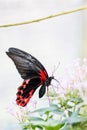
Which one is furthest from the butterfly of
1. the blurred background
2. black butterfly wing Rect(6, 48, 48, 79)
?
the blurred background

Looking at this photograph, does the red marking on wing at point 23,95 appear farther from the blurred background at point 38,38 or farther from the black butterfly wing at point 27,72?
the blurred background at point 38,38

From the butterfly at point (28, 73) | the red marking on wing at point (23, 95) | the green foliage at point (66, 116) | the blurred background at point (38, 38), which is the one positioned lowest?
the green foliage at point (66, 116)

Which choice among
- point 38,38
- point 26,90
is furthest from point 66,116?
point 38,38

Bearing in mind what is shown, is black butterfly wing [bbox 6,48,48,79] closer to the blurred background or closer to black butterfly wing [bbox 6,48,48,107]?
black butterfly wing [bbox 6,48,48,107]

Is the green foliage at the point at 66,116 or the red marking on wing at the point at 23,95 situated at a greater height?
the red marking on wing at the point at 23,95

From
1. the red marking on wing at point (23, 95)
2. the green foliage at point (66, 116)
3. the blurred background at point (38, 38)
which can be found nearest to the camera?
the green foliage at point (66, 116)

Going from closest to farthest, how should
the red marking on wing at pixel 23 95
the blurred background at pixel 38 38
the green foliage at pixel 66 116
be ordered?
the green foliage at pixel 66 116
the red marking on wing at pixel 23 95
the blurred background at pixel 38 38

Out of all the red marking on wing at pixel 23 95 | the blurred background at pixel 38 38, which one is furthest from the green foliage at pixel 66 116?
the blurred background at pixel 38 38
